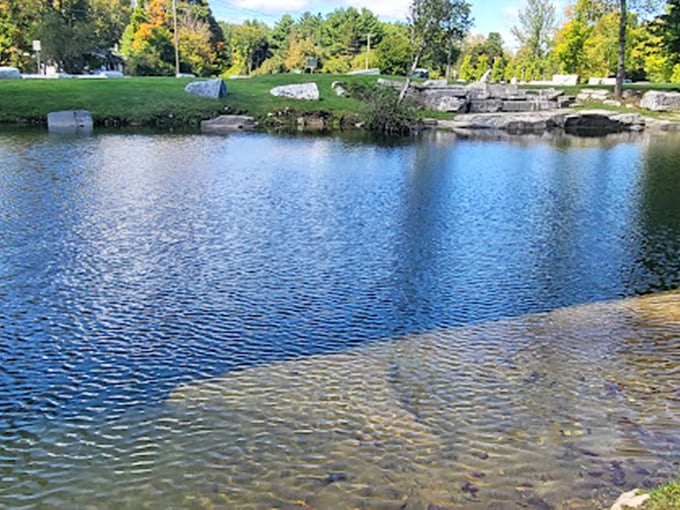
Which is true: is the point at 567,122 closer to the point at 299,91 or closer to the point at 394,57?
the point at 299,91

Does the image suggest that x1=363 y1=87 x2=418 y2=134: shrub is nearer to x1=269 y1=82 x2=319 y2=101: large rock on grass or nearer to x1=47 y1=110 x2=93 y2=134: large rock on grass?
x1=269 y1=82 x2=319 y2=101: large rock on grass

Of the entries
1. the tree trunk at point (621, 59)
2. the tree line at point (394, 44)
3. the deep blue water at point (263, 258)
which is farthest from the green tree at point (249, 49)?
the deep blue water at point (263, 258)

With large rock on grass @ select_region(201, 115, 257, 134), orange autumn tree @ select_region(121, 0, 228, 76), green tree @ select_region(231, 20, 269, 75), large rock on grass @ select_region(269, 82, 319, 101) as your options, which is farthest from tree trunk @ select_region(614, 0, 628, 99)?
green tree @ select_region(231, 20, 269, 75)

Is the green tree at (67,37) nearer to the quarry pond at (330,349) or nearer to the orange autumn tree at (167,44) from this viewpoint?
the orange autumn tree at (167,44)

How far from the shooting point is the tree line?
120ft

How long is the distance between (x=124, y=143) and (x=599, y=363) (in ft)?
64.6

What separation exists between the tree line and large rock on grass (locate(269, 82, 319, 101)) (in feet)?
17.7

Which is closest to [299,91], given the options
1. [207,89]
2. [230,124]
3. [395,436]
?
[207,89]

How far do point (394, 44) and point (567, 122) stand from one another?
21.2 meters

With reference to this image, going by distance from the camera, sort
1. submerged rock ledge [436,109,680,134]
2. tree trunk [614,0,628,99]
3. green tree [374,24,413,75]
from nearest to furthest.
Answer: submerged rock ledge [436,109,680,134] < tree trunk [614,0,628,99] < green tree [374,24,413,75]

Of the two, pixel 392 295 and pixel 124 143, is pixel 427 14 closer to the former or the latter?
pixel 124 143

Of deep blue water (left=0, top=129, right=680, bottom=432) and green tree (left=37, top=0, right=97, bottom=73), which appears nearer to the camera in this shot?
deep blue water (left=0, top=129, right=680, bottom=432)

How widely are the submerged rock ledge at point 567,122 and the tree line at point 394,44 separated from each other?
4.18 m

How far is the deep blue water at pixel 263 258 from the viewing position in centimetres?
610
